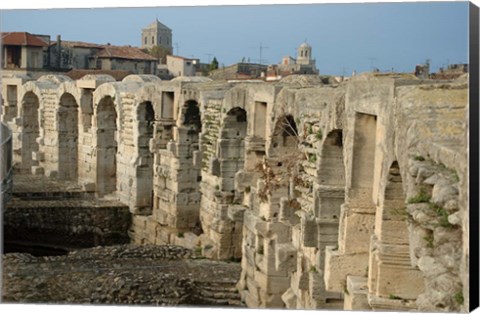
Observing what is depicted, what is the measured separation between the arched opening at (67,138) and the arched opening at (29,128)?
2293 mm

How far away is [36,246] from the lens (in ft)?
58.4

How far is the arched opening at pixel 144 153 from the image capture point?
1795cm

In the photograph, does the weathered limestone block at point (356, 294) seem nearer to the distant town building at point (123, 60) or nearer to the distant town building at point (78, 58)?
the distant town building at point (78, 58)

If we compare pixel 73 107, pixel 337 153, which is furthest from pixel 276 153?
pixel 73 107

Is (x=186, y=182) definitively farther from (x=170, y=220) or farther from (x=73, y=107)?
(x=73, y=107)

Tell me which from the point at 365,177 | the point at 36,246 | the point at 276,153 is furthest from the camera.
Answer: the point at 36,246

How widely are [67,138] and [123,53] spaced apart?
5715 millimetres

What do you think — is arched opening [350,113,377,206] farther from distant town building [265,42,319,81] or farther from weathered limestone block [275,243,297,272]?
distant town building [265,42,319,81]

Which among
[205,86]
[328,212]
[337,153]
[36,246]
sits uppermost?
[205,86]

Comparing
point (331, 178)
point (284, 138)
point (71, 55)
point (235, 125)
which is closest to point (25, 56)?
point (71, 55)

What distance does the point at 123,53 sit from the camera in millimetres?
27031

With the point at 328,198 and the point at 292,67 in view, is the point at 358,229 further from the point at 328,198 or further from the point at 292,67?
the point at 292,67

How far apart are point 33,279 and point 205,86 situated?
5258 millimetres

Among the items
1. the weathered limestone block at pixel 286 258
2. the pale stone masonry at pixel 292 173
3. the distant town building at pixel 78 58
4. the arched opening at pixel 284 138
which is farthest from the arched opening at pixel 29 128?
the weathered limestone block at pixel 286 258
